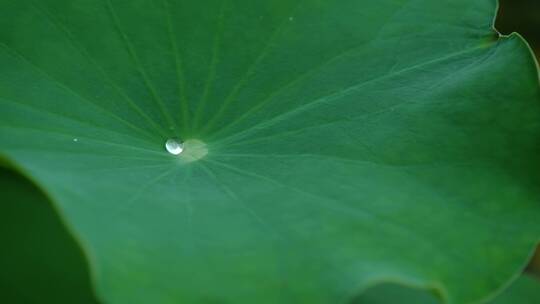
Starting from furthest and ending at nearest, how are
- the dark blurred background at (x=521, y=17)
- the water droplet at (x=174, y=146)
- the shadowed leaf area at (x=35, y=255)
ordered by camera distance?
the dark blurred background at (x=521, y=17) < the shadowed leaf area at (x=35, y=255) < the water droplet at (x=174, y=146)

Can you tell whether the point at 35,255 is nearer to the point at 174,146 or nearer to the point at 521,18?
the point at 174,146

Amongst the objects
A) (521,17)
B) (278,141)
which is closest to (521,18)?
(521,17)

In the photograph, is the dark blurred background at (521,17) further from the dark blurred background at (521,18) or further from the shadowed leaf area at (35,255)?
the shadowed leaf area at (35,255)

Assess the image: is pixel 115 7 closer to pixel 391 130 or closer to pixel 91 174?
pixel 91 174

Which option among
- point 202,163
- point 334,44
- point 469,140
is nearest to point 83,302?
point 202,163

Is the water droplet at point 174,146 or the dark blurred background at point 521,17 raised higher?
the dark blurred background at point 521,17

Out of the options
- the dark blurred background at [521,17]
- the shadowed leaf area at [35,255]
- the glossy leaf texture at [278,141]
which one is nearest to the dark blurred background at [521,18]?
the dark blurred background at [521,17]

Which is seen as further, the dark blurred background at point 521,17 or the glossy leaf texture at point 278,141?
the dark blurred background at point 521,17

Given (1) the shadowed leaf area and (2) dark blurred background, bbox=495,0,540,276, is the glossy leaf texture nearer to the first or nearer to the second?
(1) the shadowed leaf area
